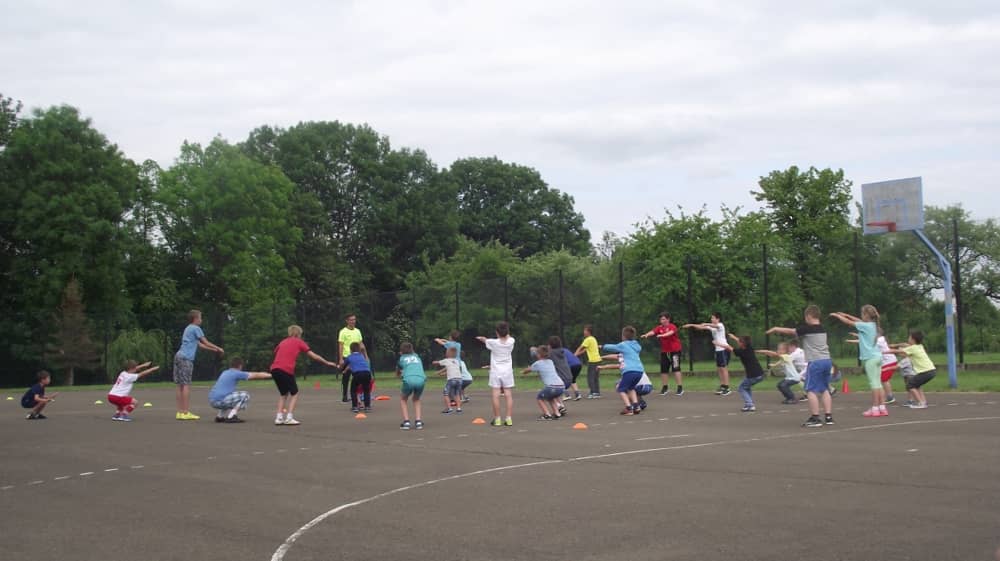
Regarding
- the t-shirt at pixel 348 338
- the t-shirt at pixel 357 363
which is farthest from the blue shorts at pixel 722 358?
the t-shirt at pixel 348 338

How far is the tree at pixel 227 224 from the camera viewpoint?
5700 centimetres

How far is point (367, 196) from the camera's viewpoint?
2650 inches

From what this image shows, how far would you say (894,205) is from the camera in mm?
23594

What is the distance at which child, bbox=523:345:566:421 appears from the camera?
56.8ft

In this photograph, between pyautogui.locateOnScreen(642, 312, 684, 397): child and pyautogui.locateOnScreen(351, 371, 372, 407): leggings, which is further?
pyautogui.locateOnScreen(642, 312, 684, 397): child

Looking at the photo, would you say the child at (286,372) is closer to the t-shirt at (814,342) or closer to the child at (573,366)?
the child at (573,366)

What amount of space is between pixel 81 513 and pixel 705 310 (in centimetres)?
2973

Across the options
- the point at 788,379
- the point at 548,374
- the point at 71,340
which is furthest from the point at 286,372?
the point at 71,340

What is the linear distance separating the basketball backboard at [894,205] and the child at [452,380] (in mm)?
10874

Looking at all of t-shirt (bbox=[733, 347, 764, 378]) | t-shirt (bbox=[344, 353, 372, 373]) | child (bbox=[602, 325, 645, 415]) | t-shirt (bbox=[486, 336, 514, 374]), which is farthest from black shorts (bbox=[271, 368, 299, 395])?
t-shirt (bbox=[733, 347, 764, 378])

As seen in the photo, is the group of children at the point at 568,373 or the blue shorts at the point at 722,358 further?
the blue shorts at the point at 722,358

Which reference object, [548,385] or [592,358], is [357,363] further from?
[592,358]

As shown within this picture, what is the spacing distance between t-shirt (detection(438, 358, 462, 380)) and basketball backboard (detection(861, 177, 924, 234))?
35.6ft

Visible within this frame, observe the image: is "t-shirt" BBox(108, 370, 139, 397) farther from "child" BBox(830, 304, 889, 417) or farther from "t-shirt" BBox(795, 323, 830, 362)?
"child" BBox(830, 304, 889, 417)
